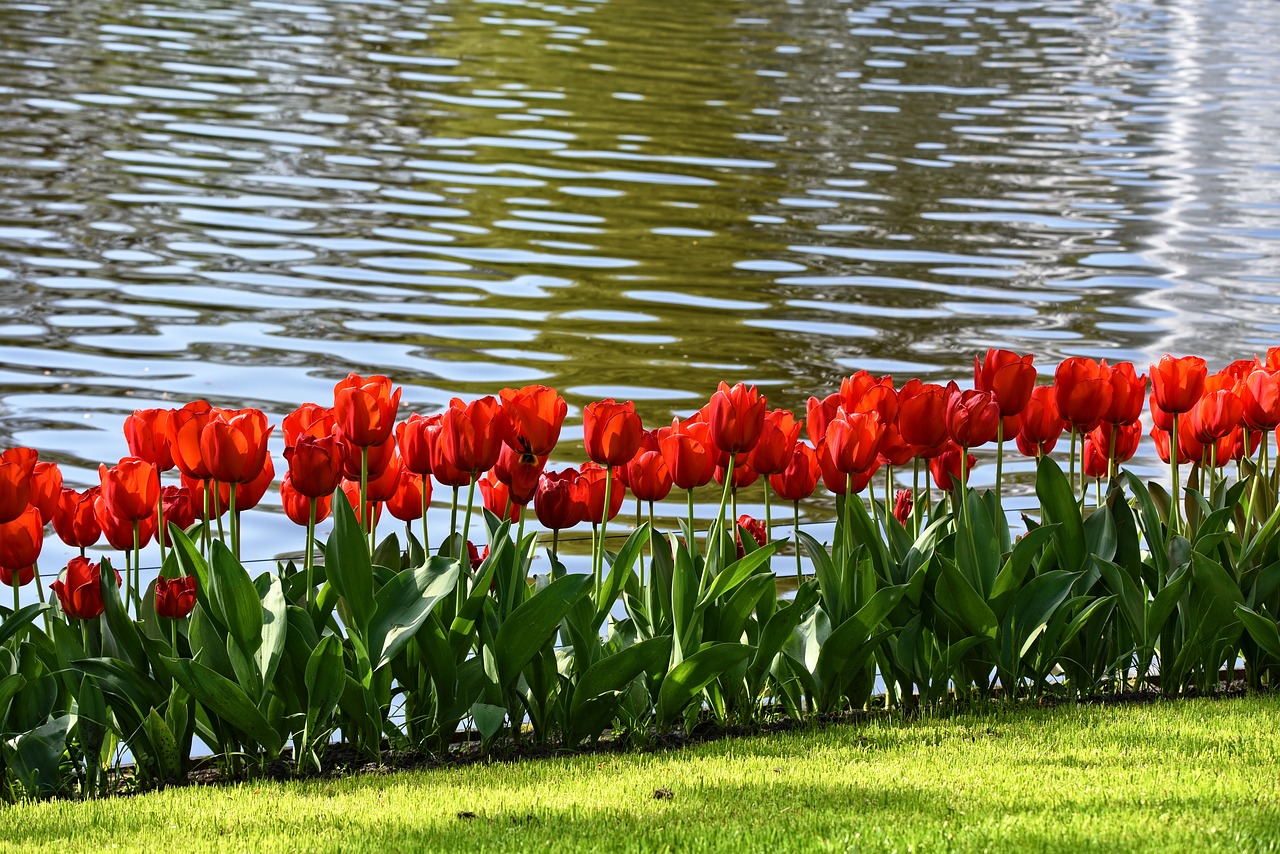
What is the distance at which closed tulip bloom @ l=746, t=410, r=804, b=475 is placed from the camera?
160 inches

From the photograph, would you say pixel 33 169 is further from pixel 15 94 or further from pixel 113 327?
pixel 113 327

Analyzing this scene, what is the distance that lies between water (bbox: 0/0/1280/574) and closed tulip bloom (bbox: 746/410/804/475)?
9.84ft

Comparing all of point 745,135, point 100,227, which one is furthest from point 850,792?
point 745,135

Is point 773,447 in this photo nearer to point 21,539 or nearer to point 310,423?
point 310,423

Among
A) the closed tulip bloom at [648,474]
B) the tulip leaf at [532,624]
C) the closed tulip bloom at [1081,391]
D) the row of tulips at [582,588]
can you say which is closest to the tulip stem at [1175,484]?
the row of tulips at [582,588]

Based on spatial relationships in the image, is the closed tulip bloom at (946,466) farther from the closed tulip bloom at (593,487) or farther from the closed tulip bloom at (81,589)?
the closed tulip bloom at (81,589)

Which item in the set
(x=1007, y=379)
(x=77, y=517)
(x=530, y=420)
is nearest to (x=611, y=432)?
(x=530, y=420)

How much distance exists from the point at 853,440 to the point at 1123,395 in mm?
844

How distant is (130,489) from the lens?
3.69 metres

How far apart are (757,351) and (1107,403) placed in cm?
557

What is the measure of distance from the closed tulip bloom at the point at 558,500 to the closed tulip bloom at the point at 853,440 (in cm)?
64

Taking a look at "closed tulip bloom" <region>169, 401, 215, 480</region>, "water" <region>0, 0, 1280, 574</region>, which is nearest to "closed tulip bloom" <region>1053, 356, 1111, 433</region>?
"closed tulip bloom" <region>169, 401, 215, 480</region>

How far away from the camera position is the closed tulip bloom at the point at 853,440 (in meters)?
3.92

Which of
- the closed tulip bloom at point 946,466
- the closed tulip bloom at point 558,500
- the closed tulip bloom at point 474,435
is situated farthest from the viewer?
→ the closed tulip bloom at point 946,466
